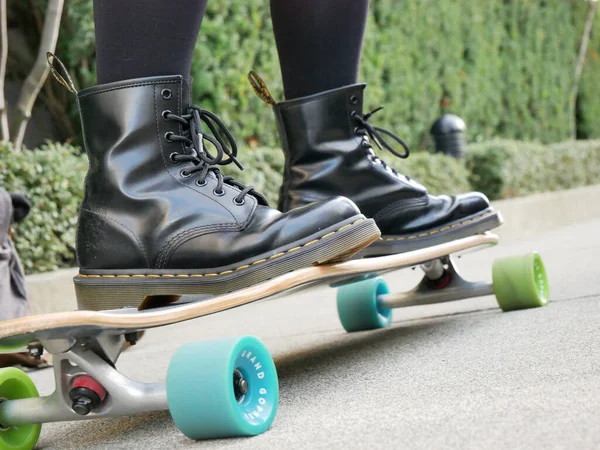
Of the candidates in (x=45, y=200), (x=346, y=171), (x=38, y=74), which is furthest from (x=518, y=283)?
(x=38, y=74)

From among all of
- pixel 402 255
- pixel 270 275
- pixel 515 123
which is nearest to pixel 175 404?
pixel 270 275

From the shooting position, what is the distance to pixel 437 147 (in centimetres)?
A: 800

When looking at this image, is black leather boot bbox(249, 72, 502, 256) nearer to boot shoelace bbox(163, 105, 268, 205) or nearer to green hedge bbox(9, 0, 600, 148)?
boot shoelace bbox(163, 105, 268, 205)

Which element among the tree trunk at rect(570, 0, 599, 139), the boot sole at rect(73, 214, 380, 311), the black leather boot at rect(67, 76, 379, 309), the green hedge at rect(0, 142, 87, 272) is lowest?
the tree trunk at rect(570, 0, 599, 139)

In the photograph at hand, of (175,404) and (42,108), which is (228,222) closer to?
(175,404)

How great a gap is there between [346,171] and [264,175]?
3.23 m

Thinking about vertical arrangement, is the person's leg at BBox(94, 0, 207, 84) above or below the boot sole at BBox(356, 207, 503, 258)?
A: above

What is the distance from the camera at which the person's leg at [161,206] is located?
1.64 meters

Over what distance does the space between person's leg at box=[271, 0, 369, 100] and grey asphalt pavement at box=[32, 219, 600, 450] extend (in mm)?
624

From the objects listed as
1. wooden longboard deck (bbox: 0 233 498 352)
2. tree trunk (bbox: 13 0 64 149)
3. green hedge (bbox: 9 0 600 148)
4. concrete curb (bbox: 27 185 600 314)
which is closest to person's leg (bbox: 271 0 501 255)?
wooden longboard deck (bbox: 0 233 498 352)

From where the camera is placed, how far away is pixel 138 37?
5.55ft

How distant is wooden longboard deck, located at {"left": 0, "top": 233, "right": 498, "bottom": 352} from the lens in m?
1.29

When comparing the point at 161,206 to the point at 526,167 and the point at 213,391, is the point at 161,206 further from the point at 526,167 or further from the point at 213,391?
the point at 526,167

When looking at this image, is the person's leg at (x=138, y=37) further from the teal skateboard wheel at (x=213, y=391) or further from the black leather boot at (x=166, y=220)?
the teal skateboard wheel at (x=213, y=391)
